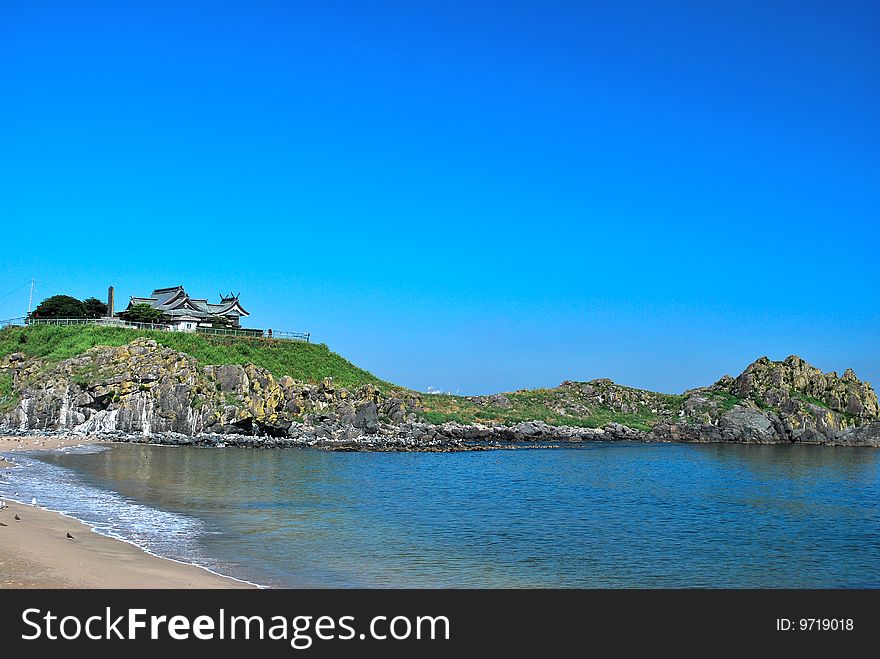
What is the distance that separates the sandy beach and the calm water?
133cm

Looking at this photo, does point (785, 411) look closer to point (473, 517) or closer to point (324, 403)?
point (324, 403)

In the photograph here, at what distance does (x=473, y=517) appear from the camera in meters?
31.2

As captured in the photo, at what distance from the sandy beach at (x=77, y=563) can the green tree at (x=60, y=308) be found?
80.0 metres

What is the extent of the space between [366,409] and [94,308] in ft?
162

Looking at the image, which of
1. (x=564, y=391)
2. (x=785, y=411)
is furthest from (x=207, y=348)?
(x=785, y=411)

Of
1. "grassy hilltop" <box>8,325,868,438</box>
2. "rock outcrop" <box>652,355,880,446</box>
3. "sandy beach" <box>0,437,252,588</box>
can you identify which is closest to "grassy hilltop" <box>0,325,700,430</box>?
"grassy hilltop" <box>8,325,868,438</box>

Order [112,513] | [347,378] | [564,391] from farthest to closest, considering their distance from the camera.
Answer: [564,391]
[347,378]
[112,513]

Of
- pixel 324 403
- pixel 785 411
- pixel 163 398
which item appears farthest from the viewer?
pixel 785 411

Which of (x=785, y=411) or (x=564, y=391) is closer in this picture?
(x=785, y=411)

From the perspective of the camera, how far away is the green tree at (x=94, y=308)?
322ft
